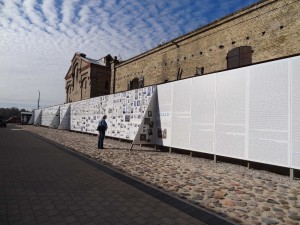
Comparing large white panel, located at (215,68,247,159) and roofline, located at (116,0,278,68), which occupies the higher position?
roofline, located at (116,0,278,68)

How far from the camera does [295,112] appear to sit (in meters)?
7.65

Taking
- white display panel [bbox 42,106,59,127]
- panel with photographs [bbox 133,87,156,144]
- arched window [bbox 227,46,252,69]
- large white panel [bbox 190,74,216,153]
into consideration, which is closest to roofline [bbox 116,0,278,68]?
arched window [bbox 227,46,252,69]

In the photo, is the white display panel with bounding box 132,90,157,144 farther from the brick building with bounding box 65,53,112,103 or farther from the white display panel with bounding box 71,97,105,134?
the brick building with bounding box 65,53,112,103

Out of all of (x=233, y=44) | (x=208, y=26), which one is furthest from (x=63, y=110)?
(x=233, y=44)

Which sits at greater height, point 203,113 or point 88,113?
point 88,113

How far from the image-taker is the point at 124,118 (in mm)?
17578

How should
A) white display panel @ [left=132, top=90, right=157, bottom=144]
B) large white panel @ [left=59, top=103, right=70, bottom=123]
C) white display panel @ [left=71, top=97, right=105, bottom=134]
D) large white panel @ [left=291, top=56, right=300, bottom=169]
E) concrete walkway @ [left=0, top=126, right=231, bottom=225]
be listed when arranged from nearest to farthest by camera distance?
concrete walkway @ [left=0, top=126, right=231, bottom=225] → large white panel @ [left=291, top=56, right=300, bottom=169] → white display panel @ [left=132, top=90, right=157, bottom=144] → white display panel @ [left=71, top=97, right=105, bottom=134] → large white panel @ [left=59, top=103, right=70, bottom=123]

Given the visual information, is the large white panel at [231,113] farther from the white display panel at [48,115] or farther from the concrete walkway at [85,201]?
the white display panel at [48,115]

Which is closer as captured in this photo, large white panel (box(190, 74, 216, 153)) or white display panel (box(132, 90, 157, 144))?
large white panel (box(190, 74, 216, 153))

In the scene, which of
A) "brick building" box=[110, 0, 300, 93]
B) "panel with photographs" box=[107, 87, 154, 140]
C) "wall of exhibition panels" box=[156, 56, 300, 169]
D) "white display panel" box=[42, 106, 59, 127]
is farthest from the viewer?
"white display panel" box=[42, 106, 59, 127]

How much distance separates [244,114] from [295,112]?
1.83 m

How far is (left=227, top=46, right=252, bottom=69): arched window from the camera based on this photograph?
603 inches

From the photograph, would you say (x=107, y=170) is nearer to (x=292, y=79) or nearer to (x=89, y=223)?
(x=89, y=223)

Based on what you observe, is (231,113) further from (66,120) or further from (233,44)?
(66,120)
